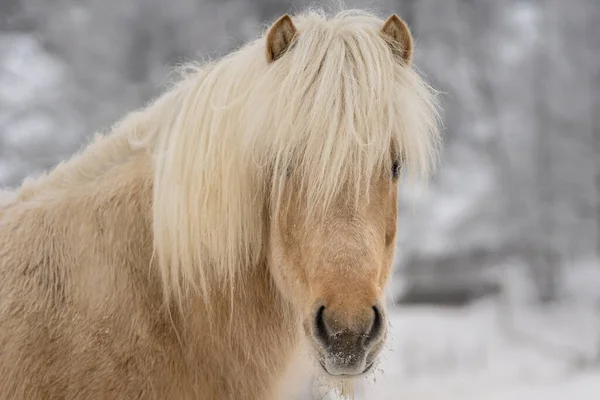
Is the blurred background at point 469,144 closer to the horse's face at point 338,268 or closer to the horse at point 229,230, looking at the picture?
the horse at point 229,230

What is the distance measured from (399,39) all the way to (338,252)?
916 millimetres

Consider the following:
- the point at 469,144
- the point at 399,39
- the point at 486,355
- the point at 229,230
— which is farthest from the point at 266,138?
the point at 469,144

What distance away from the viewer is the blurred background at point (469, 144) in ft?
26.0

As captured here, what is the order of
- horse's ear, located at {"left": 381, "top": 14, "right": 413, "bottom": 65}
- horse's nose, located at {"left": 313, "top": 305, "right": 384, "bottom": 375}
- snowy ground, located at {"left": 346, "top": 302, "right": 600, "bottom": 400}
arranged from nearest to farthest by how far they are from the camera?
horse's nose, located at {"left": 313, "top": 305, "right": 384, "bottom": 375}
horse's ear, located at {"left": 381, "top": 14, "right": 413, "bottom": 65}
snowy ground, located at {"left": 346, "top": 302, "right": 600, "bottom": 400}

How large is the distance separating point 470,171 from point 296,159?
9.24m

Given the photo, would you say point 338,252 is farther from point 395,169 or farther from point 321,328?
point 395,169

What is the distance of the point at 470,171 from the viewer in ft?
35.4

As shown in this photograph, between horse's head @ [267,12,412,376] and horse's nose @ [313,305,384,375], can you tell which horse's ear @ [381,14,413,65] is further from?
horse's nose @ [313,305,384,375]

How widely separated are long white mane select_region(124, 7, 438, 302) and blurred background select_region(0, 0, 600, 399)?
530 centimetres

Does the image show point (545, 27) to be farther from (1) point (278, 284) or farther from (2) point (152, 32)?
(1) point (278, 284)

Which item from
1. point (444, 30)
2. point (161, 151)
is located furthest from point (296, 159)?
point (444, 30)

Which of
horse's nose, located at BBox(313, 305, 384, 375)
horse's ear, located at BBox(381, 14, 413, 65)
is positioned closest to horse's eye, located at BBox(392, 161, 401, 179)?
horse's ear, located at BBox(381, 14, 413, 65)

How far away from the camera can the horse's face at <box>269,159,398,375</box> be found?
1.80 m

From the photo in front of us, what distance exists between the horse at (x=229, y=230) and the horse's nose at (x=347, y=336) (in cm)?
2
